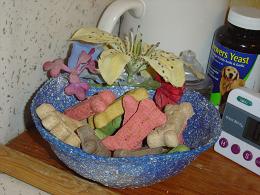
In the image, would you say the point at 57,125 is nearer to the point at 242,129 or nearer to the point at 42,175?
the point at 42,175

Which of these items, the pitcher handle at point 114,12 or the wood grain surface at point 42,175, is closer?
the wood grain surface at point 42,175

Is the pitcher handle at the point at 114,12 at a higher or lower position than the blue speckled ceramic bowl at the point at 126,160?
higher

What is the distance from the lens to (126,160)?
43 centimetres

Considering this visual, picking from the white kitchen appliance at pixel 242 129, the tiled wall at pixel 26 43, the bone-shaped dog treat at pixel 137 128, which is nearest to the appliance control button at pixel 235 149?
the white kitchen appliance at pixel 242 129

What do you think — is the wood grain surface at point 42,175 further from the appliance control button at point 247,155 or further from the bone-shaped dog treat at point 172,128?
the appliance control button at point 247,155

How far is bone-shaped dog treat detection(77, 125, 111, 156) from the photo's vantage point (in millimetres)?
459

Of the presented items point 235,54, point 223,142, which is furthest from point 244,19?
point 223,142

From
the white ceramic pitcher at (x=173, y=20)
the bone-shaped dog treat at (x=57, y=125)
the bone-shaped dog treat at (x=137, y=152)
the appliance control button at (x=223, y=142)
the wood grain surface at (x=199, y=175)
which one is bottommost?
the wood grain surface at (x=199, y=175)

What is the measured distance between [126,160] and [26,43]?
0.19 meters

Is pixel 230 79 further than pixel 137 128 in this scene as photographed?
Yes

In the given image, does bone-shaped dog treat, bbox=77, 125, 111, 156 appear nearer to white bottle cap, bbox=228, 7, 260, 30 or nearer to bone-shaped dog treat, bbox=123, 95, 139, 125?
bone-shaped dog treat, bbox=123, 95, 139, 125

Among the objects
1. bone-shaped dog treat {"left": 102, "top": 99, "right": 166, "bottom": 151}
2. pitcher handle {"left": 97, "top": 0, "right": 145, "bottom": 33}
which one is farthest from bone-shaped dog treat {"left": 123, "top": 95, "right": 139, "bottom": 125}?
pitcher handle {"left": 97, "top": 0, "right": 145, "bottom": 33}

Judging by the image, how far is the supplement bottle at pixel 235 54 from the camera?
58cm

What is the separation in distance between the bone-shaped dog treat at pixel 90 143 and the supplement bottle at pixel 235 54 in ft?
0.71
